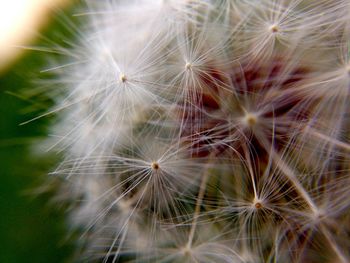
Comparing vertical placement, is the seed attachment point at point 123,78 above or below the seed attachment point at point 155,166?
above

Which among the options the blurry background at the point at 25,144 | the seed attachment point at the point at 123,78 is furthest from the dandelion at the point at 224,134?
the blurry background at the point at 25,144

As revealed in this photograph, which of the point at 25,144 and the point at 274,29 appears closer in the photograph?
the point at 274,29

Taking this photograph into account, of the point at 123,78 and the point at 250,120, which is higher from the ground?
the point at 123,78

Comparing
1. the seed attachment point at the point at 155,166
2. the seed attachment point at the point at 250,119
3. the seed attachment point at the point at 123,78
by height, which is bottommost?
the seed attachment point at the point at 155,166

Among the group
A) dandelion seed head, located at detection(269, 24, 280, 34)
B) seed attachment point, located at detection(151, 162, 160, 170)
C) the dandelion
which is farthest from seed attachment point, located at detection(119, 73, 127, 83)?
dandelion seed head, located at detection(269, 24, 280, 34)

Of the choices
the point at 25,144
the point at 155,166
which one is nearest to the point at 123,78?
the point at 155,166

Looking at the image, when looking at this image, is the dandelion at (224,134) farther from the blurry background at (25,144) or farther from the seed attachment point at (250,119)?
the blurry background at (25,144)

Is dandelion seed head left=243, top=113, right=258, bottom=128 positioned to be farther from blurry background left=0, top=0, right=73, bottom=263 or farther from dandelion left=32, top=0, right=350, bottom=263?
blurry background left=0, top=0, right=73, bottom=263

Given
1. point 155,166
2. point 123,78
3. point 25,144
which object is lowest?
point 155,166

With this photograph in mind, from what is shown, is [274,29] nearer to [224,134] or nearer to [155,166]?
[224,134]

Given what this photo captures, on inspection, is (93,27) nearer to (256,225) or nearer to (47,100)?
(47,100)
